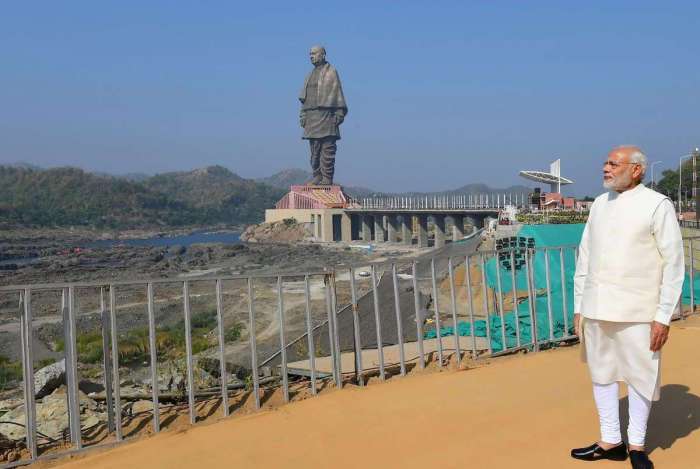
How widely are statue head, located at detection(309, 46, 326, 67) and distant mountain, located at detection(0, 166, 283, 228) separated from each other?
126ft

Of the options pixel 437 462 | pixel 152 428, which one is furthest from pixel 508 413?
pixel 152 428

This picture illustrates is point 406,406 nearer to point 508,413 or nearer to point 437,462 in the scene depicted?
point 508,413

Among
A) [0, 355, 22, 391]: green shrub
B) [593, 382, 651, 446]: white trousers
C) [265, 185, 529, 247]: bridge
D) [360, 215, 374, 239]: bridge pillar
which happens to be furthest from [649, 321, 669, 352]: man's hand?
[360, 215, 374, 239]: bridge pillar

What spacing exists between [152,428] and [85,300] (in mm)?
17621

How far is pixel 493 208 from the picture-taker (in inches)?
1671

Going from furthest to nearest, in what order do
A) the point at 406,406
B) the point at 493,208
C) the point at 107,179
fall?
the point at 107,179, the point at 493,208, the point at 406,406

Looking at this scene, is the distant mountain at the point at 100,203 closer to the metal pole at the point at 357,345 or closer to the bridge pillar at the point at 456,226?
the bridge pillar at the point at 456,226

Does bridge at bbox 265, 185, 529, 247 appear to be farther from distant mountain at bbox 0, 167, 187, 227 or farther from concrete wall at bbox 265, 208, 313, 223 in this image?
distant mountain at bbox 0, 167, 187, 227

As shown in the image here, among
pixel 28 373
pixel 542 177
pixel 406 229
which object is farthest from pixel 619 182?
pixel 406 229

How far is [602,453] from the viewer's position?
3.16 m

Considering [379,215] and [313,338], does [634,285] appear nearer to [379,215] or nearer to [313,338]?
[313,338]

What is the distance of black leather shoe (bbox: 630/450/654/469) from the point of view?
9.82 ft

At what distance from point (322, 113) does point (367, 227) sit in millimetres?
12065

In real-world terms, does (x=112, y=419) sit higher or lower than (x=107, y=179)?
lower
